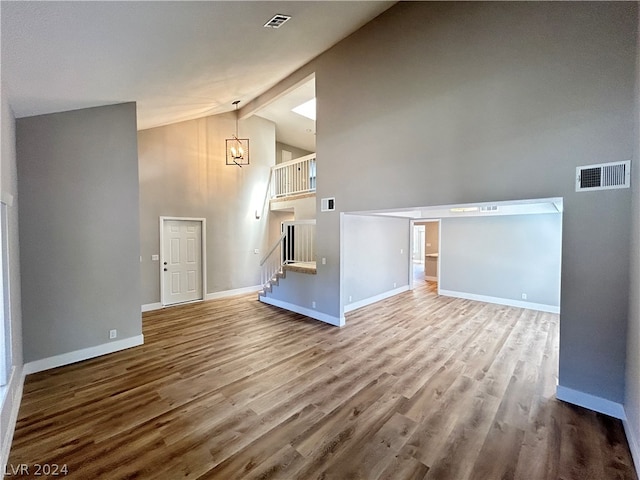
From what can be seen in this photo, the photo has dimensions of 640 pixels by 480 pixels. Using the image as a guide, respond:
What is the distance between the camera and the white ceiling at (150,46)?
1.86 metres

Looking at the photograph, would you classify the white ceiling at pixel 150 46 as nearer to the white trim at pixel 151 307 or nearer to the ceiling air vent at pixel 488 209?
the white trim at pixel 151 307

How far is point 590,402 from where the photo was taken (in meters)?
2.60

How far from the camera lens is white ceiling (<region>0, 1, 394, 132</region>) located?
1.86 metres

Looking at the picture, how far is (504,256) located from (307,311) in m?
4.96

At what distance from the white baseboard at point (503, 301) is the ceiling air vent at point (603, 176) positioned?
14.7 feet

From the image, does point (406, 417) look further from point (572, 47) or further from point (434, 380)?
point (572, 47)

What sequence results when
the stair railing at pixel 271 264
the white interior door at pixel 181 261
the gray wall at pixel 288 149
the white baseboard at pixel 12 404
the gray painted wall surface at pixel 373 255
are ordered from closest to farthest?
the white baseboard at pixel 12 404 < the gray painted wall surface at pixel 373 255 < the white interior door at pixel 181 261 < the stair railing at pixel 271 264 < the gray wall at pixel 288 149

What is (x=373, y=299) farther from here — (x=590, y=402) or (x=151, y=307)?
(x=151, y=307)

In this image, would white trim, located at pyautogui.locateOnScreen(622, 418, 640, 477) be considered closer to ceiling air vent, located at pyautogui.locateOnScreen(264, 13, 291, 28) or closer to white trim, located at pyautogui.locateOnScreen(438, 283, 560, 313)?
white trim, located at pyautogui.locateOnScreen(438, 283, 560, 313)

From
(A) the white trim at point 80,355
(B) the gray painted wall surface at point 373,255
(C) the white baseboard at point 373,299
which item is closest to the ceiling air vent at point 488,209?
(B) the gray painted wall surface at point 373,255

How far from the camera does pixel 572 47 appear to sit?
8.64 ft

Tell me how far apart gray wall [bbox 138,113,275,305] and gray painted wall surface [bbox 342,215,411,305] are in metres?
3.22

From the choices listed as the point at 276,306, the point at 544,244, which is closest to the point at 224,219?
the point at 276,306

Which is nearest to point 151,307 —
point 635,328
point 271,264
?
point 271,264
